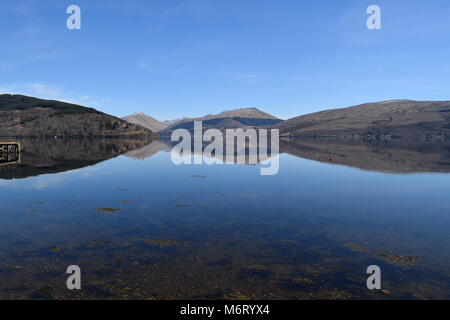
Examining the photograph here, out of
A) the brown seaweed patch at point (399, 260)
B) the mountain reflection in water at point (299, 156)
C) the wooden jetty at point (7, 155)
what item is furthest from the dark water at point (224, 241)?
the wooden jetty at point (7, 155)

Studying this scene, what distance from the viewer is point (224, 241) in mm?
20500

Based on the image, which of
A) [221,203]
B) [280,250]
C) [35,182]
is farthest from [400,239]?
[35,182]

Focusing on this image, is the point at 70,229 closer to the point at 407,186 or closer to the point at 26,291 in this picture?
the point at 26,291

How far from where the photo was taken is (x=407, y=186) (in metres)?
41.9

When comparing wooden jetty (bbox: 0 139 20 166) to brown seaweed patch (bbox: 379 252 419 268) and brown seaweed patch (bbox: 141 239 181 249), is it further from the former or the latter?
brown seaweed patch (bbox: 379 252 419 268)

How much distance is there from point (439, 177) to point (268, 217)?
40.0m

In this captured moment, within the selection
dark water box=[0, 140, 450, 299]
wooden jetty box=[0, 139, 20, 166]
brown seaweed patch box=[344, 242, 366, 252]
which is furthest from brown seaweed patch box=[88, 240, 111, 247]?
wooden jetty box=[0, 139, 20, 166]

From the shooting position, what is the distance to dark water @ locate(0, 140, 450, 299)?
47.6 feet

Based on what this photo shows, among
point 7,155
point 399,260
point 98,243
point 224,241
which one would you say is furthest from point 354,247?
point 7,155

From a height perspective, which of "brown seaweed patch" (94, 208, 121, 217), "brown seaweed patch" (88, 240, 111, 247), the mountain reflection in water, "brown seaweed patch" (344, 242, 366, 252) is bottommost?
"brown seaweed patch" (344, 242, 366, 252)

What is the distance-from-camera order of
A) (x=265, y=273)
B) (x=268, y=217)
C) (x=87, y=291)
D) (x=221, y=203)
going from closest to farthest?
(x=87, y=291)
(x=265, y=273)
(x=268, y=217)
(x=221, y=203)

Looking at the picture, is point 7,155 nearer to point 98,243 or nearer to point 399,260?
point 98,243

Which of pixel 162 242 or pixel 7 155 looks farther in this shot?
pixel 7 155

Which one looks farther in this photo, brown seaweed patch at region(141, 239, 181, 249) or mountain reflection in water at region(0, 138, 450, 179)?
mountain reflection in water at region(0, 138, 450, 179)
